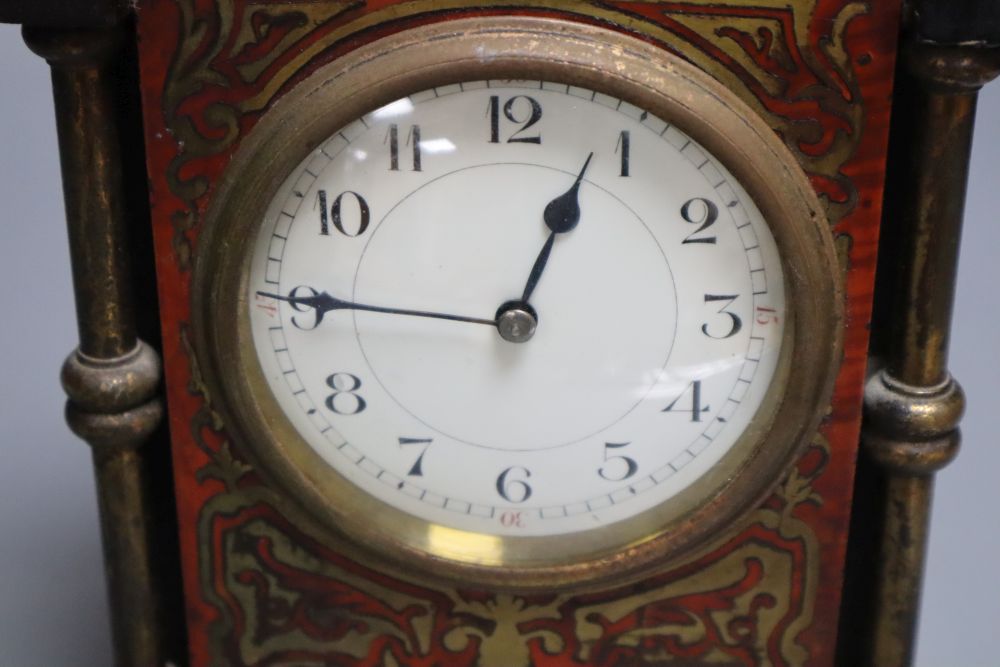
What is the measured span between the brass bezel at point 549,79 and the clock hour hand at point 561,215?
0.09 metres

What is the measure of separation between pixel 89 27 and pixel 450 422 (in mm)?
381

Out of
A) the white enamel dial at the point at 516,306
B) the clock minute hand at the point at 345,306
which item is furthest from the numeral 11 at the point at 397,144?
the clock minute hand at the point at 345,306

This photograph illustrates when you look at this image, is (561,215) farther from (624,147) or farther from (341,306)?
(341,306)

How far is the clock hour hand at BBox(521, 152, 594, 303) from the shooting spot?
112 cm

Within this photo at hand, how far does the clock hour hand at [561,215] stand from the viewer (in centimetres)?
112

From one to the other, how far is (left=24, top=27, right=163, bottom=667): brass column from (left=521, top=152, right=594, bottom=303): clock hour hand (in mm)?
307

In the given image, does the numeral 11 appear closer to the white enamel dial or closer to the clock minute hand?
the white enamel dial

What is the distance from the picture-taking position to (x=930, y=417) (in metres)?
1.17

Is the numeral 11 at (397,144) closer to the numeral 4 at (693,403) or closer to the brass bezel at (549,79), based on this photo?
the brass bezel at (549,79)

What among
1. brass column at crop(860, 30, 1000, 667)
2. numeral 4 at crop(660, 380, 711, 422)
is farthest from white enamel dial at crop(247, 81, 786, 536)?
brass column at crop(860, 30, 1000, 667)

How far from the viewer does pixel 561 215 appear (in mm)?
1128

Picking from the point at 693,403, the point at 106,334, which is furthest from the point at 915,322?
the point at 106,334

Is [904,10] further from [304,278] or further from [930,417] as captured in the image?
[304,278]

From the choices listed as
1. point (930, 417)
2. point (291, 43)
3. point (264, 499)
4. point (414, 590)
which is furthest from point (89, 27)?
point (930, 417)
